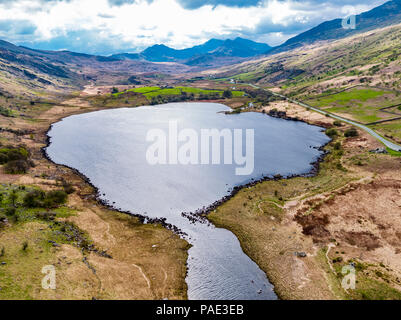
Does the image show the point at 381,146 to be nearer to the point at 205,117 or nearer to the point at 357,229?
the point at 357,229

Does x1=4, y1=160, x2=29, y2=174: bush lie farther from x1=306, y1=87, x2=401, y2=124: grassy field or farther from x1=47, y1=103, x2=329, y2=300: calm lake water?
x1=306, y1=87, x2=401, y2=124: grassy field

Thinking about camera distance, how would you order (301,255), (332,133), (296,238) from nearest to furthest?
1. (301,255)
2. (296,238)
3. (332,133)

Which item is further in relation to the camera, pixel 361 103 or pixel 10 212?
pixel 361 103

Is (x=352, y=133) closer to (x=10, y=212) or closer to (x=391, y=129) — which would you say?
(x=391, y=129)

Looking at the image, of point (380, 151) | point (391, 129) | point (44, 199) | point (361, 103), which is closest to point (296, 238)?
point (44, 199)

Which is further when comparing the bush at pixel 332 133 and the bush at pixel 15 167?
the bush at pixel 332 133

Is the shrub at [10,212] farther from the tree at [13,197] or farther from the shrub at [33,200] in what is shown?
the shrub at [33,200]

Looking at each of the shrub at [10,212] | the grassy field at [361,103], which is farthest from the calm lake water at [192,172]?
the grassy field at [361,103]

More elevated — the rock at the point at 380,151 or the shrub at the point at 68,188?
the rock at the point at 380,151
